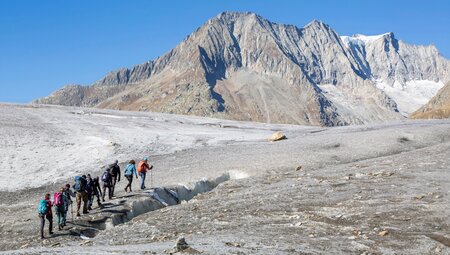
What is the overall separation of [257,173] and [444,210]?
72.6 ft

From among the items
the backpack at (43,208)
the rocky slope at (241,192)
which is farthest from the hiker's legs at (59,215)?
the backpack at (43,208)

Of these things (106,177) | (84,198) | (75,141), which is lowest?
(84,198)

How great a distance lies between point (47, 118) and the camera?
78938mm

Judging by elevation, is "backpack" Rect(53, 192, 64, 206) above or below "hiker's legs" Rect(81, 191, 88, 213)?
above

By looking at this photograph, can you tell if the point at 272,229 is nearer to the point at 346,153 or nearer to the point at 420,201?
the point at 420,201

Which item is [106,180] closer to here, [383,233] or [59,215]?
[59,215]

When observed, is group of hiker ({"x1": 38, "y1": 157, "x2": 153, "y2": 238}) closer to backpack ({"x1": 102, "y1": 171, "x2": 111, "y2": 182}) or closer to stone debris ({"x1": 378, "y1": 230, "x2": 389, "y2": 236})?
backpack ({"x1": 102, "y1": 171, "x2": 111, "y2": 182})

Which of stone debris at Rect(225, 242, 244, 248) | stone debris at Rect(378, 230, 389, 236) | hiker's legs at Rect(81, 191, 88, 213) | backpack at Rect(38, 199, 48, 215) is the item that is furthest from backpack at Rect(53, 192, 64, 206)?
stone debris at Rect(378, 230, 389, 236)

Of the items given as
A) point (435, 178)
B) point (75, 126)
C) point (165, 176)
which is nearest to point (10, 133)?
point (75, 126)

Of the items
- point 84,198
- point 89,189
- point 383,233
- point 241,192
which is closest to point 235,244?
point 383,233

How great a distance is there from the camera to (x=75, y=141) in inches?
2443

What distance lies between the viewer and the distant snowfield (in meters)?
50.0

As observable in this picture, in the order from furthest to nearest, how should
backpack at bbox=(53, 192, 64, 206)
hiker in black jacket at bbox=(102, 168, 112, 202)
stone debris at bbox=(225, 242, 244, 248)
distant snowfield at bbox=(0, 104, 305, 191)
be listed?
distant snowfield at bbox=(0, 104, 305, 191) < hiker in black jacket at bbox=(102, 168, 112, 202) < backpack at bbox=(53, 192, 64, 206) < stone debris at bbox=(225, 242, 244, 248)

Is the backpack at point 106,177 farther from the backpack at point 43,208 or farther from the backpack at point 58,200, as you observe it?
the backpack at point 43,208
